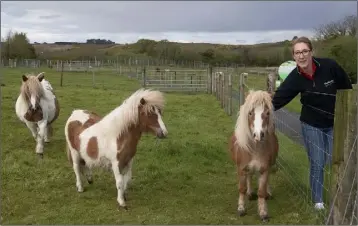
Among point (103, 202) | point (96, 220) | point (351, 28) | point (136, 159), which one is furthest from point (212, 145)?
point (351, 28)

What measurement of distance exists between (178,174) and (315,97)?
2989mm

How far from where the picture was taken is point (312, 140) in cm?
522

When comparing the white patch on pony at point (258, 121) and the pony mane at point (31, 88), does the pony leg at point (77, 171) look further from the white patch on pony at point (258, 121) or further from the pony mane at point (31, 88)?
the white patch on pony at point (258, 121)

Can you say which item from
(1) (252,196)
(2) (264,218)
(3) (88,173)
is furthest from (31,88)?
(2) (264,218)

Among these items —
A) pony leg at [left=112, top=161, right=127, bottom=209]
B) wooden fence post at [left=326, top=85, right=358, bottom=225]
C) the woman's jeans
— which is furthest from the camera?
pony leg at [left=112, top=161, right=127, bottom=209]

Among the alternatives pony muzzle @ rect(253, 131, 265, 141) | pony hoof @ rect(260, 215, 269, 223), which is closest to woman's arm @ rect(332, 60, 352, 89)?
pony muzzle @ rect(253, 131, 265, 141)

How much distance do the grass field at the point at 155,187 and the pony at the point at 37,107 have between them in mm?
420

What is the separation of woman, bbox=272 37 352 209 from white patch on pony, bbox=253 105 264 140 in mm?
584

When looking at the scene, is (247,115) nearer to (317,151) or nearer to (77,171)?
(317,151)

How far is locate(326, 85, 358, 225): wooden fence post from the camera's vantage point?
3.67 metres

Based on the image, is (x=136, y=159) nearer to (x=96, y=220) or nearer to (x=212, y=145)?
(x=212, y=145)

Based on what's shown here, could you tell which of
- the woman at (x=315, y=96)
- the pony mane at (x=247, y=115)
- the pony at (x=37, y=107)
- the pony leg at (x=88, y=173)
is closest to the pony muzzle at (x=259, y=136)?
the pony mane at (x=247, y=115)

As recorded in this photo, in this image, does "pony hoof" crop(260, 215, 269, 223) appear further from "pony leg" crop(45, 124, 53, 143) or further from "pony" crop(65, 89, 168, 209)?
"pony leg" crop(45, 124, 53, 143)

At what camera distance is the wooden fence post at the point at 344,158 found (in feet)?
12.1
